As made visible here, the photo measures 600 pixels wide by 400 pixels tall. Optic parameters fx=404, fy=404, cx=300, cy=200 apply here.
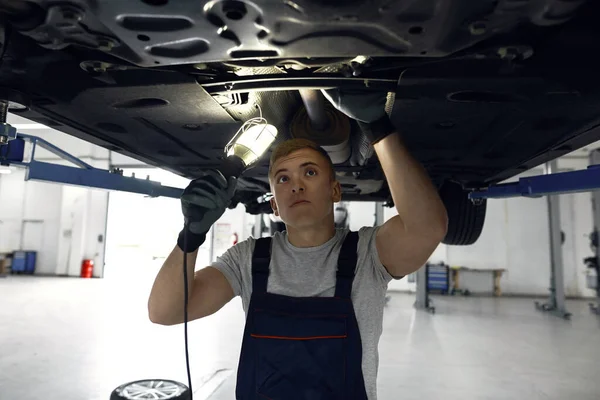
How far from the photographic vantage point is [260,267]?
3.47 feet

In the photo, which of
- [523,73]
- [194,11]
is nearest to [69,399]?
[194,11]

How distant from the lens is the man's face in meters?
1.03

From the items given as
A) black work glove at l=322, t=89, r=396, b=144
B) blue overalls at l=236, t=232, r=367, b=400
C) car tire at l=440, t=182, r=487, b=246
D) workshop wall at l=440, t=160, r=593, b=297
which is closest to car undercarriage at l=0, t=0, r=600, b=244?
black work glove at l=322, t=89, r=396, b=144

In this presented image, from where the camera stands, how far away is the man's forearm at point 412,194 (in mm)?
925

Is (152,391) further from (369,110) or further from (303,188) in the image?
(369,110)

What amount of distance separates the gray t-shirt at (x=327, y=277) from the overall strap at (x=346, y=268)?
27 millimetres

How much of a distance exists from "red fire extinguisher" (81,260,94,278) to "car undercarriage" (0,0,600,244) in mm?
7987

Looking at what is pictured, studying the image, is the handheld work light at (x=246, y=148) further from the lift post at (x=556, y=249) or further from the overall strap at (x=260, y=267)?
the lift post at (x=556, y=249)

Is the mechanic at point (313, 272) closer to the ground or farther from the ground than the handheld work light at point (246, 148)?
closer to the ground

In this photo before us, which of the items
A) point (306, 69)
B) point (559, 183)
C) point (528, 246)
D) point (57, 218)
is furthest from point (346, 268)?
point (57, 218)

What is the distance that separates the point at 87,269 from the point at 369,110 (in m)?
9.05

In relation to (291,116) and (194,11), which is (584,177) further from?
(194,11)

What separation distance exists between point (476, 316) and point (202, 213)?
15.7 ft

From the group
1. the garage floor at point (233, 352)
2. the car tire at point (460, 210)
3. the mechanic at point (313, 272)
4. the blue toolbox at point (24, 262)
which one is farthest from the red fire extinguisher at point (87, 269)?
the mechanic at point (313, 272)
